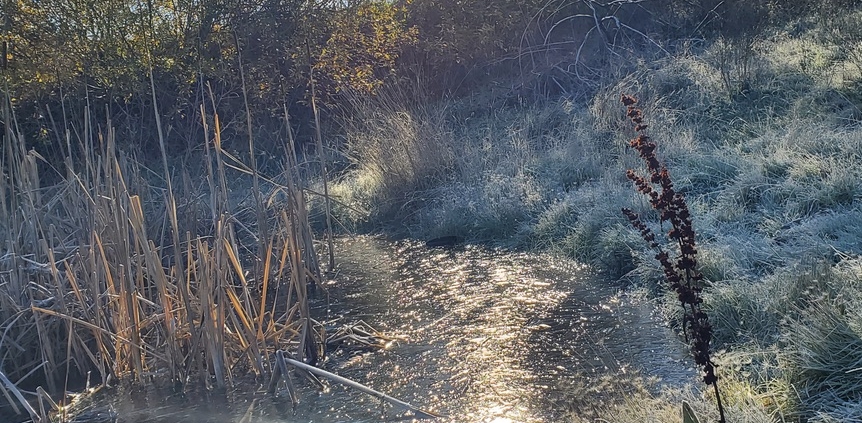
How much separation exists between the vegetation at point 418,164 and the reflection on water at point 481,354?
0.86 feet

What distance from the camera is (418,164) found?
8.91 metres

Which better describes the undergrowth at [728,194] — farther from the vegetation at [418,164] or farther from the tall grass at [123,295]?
the tall grass at [123,295]

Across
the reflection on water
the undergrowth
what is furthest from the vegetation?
the reflection on water

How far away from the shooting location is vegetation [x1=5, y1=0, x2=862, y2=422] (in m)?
3.92

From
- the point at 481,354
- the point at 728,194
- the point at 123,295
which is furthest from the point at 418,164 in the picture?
the point at 123,295

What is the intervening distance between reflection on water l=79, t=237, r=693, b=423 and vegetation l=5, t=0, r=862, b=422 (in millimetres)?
261

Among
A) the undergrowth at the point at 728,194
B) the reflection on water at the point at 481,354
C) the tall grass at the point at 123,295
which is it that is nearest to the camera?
the undergrowth at the point at 728,194

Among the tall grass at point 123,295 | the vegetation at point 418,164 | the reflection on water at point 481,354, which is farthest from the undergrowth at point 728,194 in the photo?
the tall grass at point 123,295

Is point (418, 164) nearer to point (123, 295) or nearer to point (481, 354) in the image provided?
point (481, 354)

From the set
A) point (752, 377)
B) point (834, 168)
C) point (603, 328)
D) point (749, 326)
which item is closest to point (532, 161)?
point (834, 168)

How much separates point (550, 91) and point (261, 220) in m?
7.89

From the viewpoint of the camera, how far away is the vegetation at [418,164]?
12.9 ft

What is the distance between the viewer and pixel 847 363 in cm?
297

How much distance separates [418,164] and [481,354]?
15.9ft
